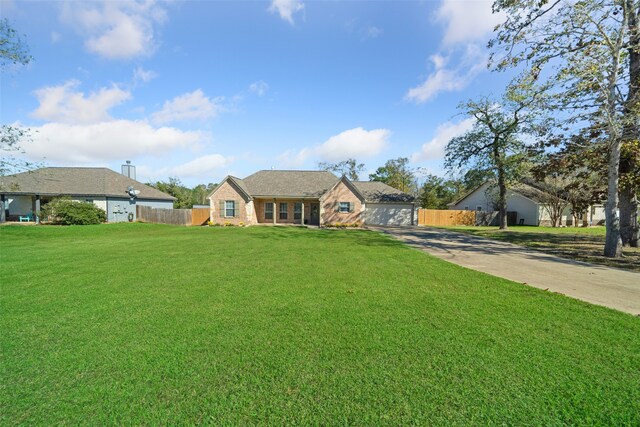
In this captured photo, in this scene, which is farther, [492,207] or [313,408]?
[492,207]

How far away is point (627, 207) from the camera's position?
14.4 meters

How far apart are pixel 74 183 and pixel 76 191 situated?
6.55 ft

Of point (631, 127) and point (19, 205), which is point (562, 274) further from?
point (19, 205)

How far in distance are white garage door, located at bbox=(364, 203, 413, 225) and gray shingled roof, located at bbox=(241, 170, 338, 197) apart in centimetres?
534

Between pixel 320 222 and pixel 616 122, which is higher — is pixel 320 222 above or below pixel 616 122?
Answer: below

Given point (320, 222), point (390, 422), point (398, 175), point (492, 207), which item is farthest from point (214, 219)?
point (398, 175)

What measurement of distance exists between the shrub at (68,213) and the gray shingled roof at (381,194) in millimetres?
26496

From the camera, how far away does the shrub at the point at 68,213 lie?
24.4 m

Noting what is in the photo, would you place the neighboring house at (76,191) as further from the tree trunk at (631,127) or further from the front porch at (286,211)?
the tree trunk at (631,127)

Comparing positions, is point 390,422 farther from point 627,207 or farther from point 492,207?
point 492,207

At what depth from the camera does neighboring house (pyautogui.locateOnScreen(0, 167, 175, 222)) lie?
2722cm

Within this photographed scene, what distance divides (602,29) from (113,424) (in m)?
18.1

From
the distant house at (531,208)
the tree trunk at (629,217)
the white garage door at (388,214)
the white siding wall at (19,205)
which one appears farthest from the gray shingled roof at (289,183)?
the white siding wall at (19,205)

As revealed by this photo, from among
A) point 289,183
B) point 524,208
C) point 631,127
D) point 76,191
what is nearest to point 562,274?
point 631,127
